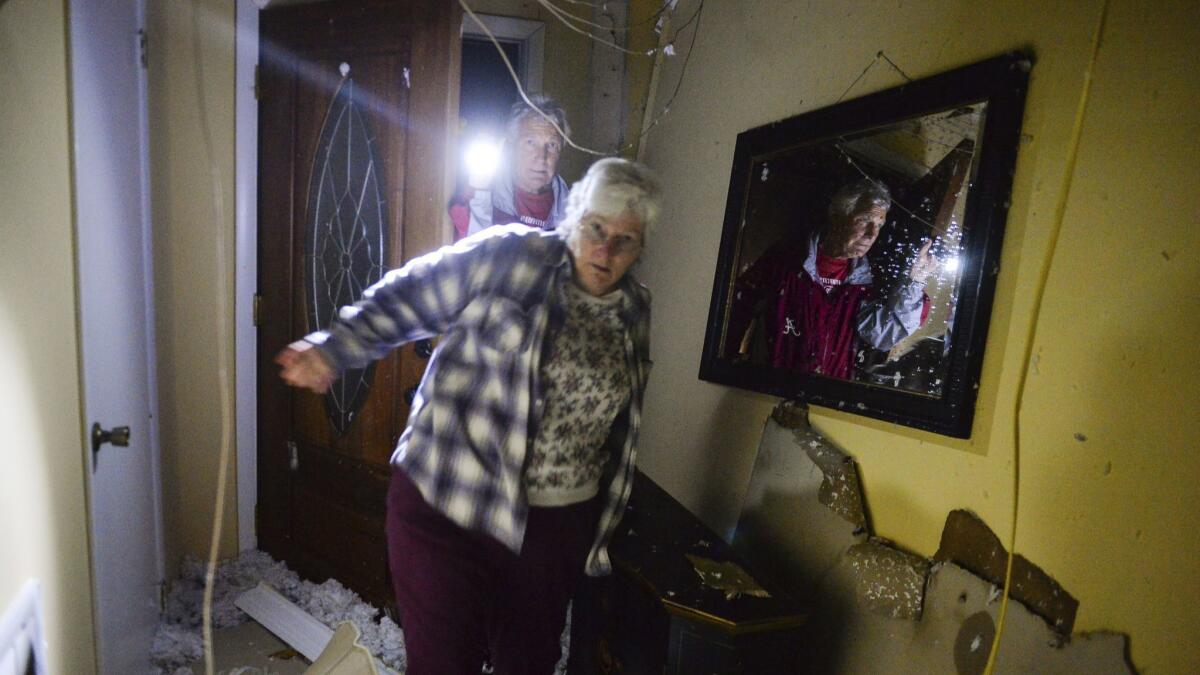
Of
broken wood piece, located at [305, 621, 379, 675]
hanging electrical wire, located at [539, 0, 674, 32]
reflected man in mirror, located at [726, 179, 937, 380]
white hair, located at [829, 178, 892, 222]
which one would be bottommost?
broken wood piece, located at [305, 621, 379, 675]

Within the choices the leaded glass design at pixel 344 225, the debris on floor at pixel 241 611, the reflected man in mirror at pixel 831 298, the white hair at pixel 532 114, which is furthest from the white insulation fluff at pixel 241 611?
the white hair at pixel 532 114

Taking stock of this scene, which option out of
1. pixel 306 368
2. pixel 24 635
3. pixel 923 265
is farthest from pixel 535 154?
pixel 24 635

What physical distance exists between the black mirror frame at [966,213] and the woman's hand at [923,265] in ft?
0.22

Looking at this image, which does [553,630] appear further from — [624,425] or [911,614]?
[911,614]

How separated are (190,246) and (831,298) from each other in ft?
7.34

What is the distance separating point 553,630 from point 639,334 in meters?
0.70

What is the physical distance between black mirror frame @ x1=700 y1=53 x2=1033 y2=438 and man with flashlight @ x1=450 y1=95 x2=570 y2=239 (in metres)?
0.94

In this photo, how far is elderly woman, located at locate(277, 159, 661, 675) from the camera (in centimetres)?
112

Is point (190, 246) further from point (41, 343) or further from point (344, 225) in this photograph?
point (41, 343)

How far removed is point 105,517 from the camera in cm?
120

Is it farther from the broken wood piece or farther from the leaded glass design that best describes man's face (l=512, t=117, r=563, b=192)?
the broken wood piece

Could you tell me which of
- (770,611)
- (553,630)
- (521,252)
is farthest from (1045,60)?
(553,630)

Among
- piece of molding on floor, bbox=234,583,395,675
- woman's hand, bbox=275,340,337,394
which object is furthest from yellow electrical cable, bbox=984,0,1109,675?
piece of molding on floor, bbox=234,583,395,675

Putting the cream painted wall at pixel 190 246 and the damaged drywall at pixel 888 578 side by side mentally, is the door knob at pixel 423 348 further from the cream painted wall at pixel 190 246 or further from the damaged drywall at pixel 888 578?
the damaged drywall at pixel 888 578
